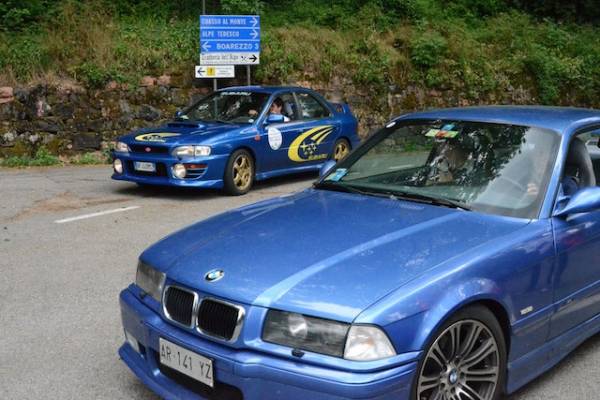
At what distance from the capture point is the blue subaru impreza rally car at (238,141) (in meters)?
9.73

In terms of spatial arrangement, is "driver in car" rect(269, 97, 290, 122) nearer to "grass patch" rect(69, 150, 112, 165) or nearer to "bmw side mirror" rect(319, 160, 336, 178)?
"grass patch" rect(69, 150, 112, 165)

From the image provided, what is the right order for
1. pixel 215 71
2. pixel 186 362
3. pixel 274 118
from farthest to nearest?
pixel 215 71 → pixel 274 118 → pixel 186 362

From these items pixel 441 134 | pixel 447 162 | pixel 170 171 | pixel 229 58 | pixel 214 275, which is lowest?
pixel 170 171

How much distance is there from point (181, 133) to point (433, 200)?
6475mm

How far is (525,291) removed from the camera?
3.52 meters

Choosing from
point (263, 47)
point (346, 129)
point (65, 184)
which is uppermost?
point (263, 47)

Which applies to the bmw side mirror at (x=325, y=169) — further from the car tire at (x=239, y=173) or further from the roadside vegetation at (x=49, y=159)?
the roadside vegetation at (x=49, y=159)

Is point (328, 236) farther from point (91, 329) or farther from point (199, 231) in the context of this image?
point (91, 329)

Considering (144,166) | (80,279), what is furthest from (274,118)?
(80,279)

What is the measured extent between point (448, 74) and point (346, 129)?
719cm

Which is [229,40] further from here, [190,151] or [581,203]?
[581,203]

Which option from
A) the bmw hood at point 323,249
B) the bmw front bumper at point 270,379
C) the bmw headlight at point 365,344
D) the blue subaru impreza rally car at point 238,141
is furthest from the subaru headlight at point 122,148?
the bmw headlight at point 365,344

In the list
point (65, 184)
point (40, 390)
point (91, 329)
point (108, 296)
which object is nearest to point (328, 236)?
point (40, 390)

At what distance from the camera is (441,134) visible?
15.3 ft
